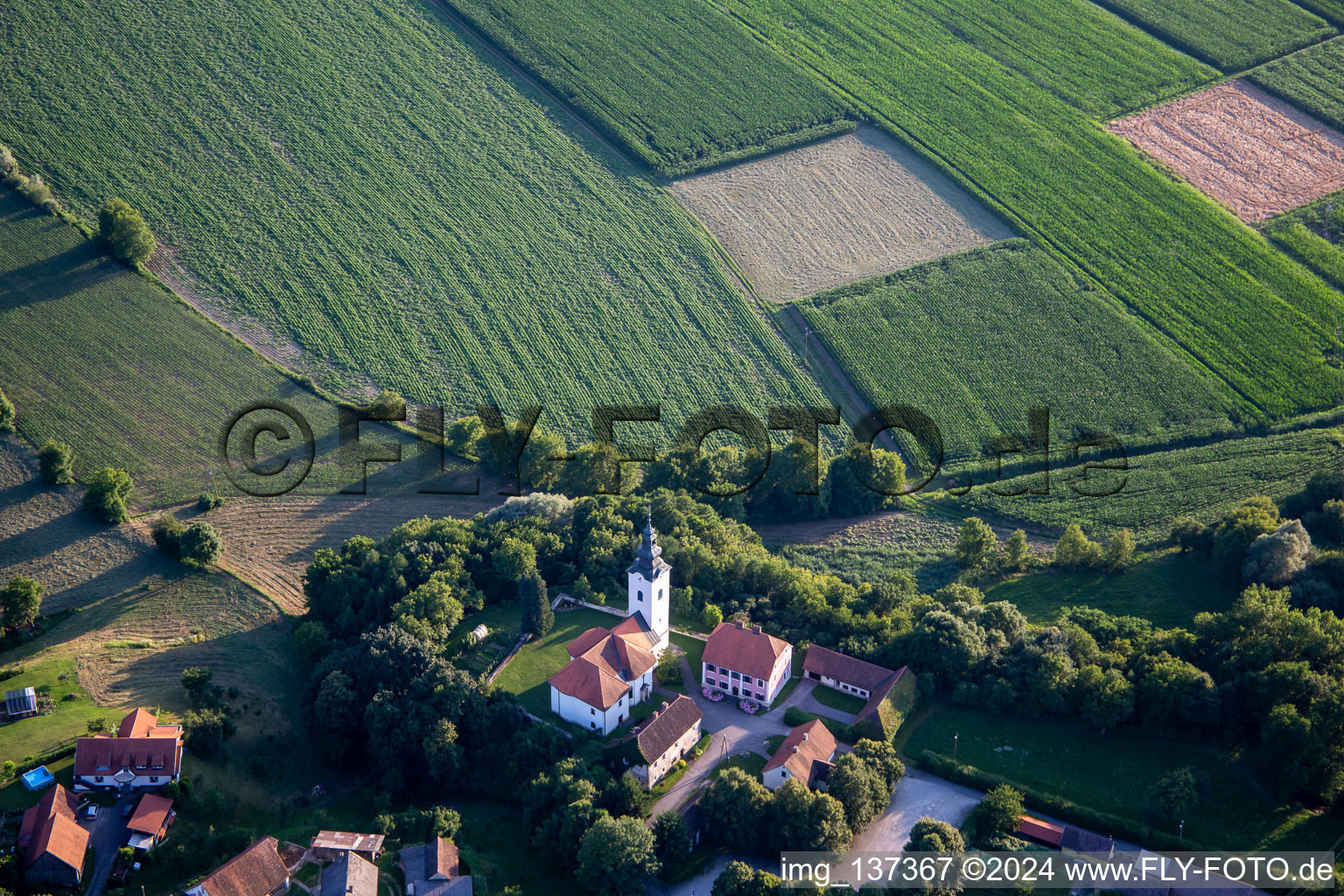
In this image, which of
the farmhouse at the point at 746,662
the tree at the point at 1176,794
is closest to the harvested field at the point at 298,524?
the farmhouse at the point at 746,662

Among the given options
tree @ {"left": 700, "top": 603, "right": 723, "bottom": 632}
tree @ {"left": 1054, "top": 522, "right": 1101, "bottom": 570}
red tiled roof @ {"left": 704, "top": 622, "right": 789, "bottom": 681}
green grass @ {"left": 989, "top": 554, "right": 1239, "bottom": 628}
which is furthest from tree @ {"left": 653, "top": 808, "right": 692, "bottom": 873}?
tree @ {"left": 1054, "top": 522, "right": 1101, "bottom": 570}

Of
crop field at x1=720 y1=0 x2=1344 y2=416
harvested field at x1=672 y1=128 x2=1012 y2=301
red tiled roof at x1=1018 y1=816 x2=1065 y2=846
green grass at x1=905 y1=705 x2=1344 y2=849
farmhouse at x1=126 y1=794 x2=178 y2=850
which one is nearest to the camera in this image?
farmhouse at x1=126 y1=794 x2=178 y2=850

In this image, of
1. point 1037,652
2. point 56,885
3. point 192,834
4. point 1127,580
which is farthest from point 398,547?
point 1127,580

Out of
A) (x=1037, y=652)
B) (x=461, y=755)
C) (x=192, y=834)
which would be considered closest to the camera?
(x=192, y=834)

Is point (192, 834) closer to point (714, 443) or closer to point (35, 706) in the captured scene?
point (35, 706)

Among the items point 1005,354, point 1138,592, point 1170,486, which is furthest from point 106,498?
point 1170,486

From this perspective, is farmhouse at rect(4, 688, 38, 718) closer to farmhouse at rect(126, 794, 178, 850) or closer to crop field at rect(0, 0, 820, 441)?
farmhouse at rect(126, 794, 178, 850)
